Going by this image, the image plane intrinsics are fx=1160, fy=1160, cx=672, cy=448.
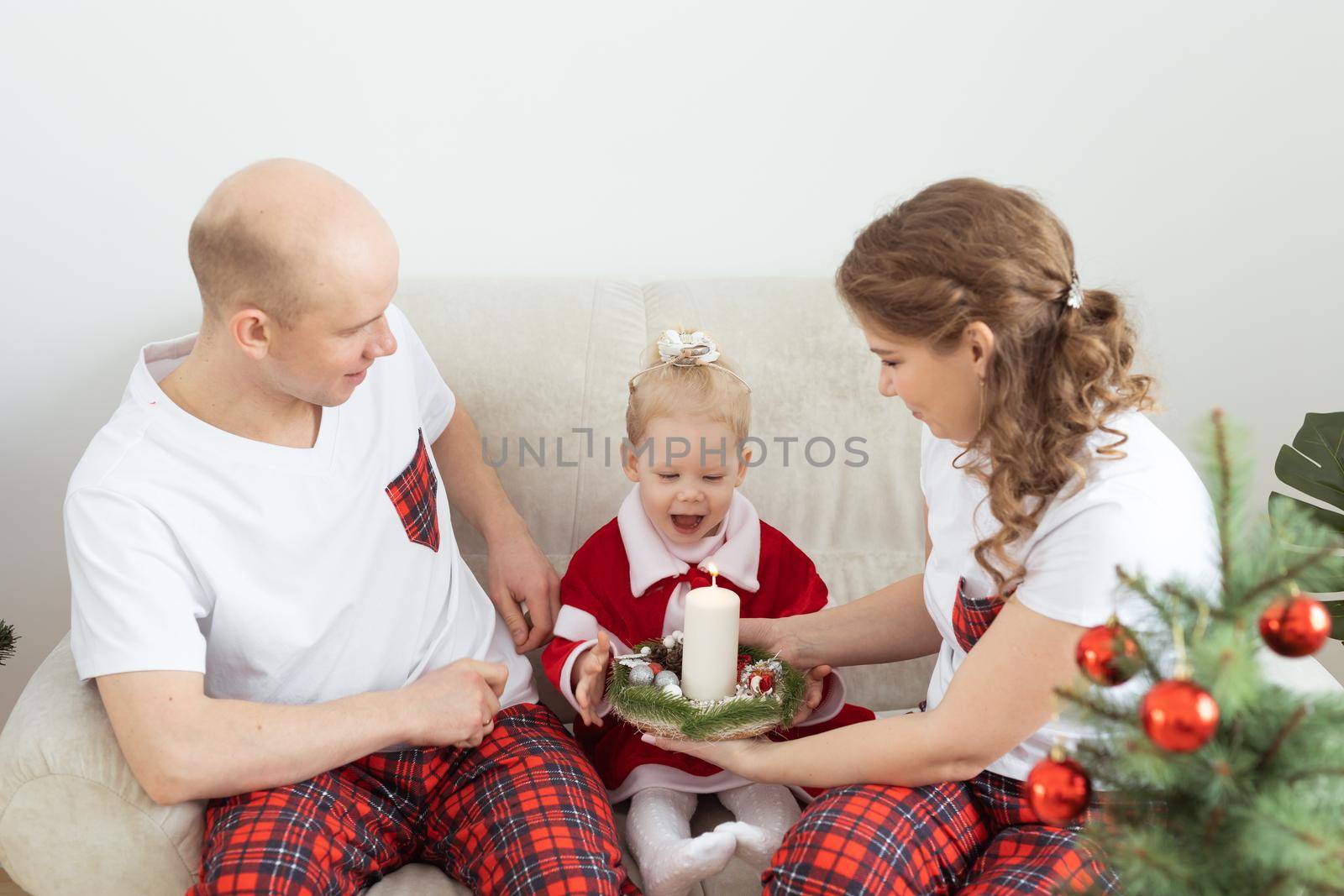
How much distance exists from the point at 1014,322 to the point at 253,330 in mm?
964

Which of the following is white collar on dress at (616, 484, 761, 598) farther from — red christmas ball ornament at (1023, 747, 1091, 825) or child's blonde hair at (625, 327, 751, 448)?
red christmas ball ornament at (1023, 747, 1091, 825)

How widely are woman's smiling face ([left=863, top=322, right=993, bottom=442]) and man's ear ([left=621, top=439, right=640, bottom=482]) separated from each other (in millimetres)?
579

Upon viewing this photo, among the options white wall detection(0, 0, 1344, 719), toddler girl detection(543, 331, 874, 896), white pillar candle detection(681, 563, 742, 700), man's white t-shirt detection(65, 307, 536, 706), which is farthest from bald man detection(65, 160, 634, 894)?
white wall detection(0, 0, 1344, 719)

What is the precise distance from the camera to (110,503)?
149 cm

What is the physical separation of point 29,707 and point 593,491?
0.97 metres

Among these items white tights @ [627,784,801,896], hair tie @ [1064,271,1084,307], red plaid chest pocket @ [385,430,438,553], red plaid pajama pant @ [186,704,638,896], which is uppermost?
Result: hair tie @ [1064,271,1084,307]

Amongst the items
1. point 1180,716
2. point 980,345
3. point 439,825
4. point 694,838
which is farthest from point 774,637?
point 1180,716

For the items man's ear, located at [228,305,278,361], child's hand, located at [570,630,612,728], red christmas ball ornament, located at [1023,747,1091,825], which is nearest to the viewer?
red christmas ball ornament, located at [1023,747,1091,825]

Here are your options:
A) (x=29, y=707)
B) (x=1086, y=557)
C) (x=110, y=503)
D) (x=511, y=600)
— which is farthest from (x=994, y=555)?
(x=29, y=707)

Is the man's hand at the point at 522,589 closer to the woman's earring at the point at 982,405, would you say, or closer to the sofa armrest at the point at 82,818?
the sofa armrest at the point at 82,818

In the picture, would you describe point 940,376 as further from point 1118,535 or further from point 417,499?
point 417,499

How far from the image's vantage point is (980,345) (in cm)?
134

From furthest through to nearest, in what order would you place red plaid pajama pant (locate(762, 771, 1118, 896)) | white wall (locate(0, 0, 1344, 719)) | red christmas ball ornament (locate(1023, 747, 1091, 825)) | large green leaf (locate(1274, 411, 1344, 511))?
white wall (locate(0, 0, 1344, 719)) → large green leaf (locate(1274, 411, 1344, 511)) → red plaid pajama pant (locate(762, 771, 1118, 896)) → red christmas ball ornament (locate(1023, 747, 1091, 825))

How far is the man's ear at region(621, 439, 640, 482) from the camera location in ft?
6.39
